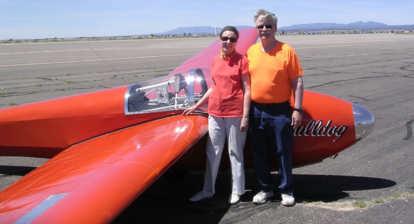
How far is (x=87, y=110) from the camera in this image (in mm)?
4859

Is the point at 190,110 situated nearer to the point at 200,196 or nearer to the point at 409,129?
the point at 200,196

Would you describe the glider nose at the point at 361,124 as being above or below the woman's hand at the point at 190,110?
below

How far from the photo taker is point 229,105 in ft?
13.1

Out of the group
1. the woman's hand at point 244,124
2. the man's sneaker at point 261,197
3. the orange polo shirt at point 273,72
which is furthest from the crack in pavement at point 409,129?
the woman's hand at point 244,124

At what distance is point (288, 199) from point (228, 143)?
3.00ft

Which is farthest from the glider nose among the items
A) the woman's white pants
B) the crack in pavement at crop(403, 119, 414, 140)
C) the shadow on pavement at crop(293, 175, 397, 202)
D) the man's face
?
the crack in pavement at crop(403, 119, 414, 140)

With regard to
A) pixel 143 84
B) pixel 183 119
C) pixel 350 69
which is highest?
pixel 143 84

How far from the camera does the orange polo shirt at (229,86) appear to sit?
3.92 meters

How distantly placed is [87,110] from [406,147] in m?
4.95

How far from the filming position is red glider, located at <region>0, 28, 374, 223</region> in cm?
304

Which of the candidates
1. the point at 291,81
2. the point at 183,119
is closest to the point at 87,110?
the point at 183,119

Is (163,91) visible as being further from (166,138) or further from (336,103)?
(336,103)

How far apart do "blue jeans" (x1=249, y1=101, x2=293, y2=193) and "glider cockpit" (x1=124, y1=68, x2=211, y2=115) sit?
0.84 metres

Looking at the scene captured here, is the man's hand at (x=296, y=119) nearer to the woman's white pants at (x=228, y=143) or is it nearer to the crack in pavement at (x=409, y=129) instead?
the woman's white pants at (x=228, y=143)
